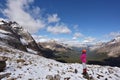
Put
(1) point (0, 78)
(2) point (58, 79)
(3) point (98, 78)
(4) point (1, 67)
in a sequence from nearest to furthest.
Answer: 1. (1) point (0, 78)
2. (2) point (58, 79)
3. (4) point (1, 67)
4. (3) point (98, 78)

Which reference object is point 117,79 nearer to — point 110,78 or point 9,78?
point 110,78

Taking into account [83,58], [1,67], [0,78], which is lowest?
[0,78]

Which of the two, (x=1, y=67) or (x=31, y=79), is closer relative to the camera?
(x=31, y=79)

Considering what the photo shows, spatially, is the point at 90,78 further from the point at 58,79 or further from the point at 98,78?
the point at 58,79

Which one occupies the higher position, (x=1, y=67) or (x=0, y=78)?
(x=1, y=67)

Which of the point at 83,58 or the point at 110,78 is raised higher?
the point at 83,58

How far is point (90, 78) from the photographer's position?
18.9 metres

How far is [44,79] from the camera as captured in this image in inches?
638

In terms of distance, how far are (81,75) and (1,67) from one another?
8789mm

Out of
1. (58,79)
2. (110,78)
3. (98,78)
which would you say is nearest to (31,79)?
(58,79)

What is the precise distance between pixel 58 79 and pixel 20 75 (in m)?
3.73

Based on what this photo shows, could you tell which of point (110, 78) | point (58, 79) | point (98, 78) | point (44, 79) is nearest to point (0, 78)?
point (44, 79)

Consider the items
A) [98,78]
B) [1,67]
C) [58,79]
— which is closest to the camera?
[58,79]

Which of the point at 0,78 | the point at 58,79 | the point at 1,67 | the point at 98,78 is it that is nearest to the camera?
the point at 0,78
